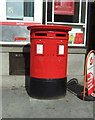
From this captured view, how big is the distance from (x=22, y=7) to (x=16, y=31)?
81 cm

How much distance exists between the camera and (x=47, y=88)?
15.1ft

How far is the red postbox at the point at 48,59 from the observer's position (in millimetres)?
4520

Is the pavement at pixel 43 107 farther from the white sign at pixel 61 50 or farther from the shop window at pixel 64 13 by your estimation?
the shop window at pixel 64 13

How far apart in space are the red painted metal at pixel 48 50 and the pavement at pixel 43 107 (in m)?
0.65

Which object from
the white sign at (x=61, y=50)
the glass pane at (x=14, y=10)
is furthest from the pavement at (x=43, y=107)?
the glass pane at (x=14, y=10)

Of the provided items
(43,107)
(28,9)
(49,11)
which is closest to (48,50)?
(43,107)

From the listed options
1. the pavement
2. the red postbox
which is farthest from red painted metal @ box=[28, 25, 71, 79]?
the pavement

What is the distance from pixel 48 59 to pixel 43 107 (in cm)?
114

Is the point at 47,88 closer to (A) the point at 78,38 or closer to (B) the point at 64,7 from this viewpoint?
(A) the point at 78,38

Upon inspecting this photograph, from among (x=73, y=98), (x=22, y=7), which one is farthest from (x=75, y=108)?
(x=22, y=7)

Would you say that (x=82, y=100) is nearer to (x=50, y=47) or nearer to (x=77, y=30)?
(x=50, y=47)

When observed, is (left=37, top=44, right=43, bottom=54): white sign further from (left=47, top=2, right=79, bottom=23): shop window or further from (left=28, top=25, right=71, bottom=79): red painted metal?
(left=47, top=2, right=79, bottom=23): shop window

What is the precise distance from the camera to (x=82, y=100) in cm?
474

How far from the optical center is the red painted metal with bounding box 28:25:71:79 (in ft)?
14.8
